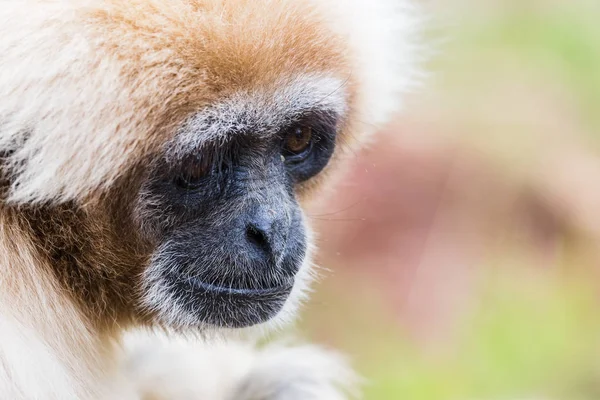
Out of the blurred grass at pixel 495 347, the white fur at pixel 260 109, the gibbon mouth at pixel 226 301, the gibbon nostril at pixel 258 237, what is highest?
the blurred grass at pixel 495 347

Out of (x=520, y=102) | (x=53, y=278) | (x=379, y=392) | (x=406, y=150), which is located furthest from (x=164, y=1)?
(x=520, y=102)

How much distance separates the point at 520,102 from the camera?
766cm

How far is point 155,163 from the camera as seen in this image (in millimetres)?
2512

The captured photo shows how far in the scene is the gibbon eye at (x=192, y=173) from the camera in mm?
2558

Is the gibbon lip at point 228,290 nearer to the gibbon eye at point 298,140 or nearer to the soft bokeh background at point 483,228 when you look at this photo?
the gibbon eye at point 298,140

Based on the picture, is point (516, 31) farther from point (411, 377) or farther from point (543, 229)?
point (411, 377)

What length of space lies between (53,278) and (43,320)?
15 centimetres

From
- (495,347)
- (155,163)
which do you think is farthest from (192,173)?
(495,347)

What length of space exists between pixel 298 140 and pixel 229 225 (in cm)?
48

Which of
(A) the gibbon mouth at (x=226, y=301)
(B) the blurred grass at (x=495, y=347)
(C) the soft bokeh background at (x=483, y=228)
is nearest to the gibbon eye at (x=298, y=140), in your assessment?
(A) the gibbon mouth at (x=226, y=301)

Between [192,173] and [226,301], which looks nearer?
[192,173]

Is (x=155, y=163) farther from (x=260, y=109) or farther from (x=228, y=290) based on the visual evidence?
(x=228, y=290)

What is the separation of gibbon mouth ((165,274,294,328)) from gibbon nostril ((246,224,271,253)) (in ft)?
0.60

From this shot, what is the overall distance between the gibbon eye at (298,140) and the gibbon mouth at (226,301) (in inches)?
19.9
